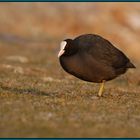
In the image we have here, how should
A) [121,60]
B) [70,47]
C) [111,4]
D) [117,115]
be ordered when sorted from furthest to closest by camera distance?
1. [111,4]
2. [121,60]
3. [70,47]
4. [117,115]

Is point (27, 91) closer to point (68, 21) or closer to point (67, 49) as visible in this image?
point (67, 49)

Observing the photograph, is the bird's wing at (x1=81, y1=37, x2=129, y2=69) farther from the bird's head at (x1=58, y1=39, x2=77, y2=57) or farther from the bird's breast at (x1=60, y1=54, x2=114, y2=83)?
the bird's head at (x1=58, y1=39, x2=77, y2=57)

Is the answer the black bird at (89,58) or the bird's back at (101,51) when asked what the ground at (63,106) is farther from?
the bird's back at (101,51)

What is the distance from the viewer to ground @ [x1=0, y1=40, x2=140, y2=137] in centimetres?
1002

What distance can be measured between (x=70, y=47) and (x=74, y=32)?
29.1 metres

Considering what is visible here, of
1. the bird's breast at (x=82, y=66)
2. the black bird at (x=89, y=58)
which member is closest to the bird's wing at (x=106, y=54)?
the black bird at (x=89, y=58)

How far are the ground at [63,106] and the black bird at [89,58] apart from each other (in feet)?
1.79

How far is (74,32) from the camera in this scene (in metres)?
42.7

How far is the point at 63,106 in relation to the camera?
12.2m

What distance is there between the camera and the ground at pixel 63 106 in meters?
10.0

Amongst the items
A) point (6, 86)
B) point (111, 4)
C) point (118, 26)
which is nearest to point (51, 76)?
point (6, 86)

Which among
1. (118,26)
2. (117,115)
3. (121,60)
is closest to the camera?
(117,115)

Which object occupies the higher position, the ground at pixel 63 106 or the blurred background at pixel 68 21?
the ground at pixel 63 106

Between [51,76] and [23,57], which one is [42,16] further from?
[51,76]
